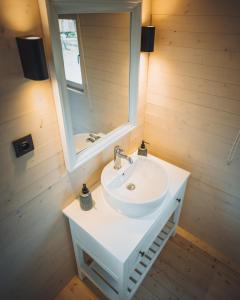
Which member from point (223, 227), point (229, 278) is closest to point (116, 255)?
point (223, 227)

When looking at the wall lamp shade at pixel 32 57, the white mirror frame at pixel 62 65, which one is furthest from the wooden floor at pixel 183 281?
the wall lamp shade at pixel 32 57

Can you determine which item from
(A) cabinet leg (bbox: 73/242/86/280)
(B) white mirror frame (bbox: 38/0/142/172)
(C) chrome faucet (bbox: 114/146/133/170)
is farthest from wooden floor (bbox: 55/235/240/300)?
(B) white mirror frame (bbox: 38/0/142/172)

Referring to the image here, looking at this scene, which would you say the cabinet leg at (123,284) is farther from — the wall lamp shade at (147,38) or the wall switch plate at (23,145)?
the wall lamp shade at (147,38)

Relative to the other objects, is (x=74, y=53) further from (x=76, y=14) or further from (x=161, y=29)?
(x=161, y=29)

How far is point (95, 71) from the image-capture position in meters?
1.42

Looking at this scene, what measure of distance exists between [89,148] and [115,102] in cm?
43

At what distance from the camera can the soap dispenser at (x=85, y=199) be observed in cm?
133

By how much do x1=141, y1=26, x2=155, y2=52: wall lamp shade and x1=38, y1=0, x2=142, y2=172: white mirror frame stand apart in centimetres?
4

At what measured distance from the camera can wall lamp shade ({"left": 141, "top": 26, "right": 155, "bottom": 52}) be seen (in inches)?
54.0

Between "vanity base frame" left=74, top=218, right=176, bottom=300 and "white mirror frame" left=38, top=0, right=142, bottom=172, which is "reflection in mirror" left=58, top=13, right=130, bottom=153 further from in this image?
"vanity base frame" left=74, top=218, right=176, bottom=300

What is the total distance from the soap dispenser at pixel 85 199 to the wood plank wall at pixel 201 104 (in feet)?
2.63

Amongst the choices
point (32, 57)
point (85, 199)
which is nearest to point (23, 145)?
point (32, 57)

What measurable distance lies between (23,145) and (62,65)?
0.40 metres

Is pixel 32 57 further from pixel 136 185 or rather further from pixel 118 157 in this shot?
pixel 136 185
